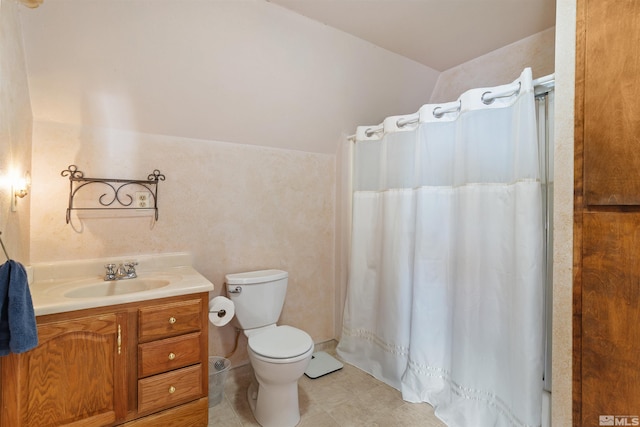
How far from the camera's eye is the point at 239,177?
222 cm

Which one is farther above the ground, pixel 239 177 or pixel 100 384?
pixel 239 177

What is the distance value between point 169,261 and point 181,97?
1.04m

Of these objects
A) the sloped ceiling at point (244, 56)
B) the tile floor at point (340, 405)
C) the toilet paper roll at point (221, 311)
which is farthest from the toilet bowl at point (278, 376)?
the sloped ceiling at point (244, 56)

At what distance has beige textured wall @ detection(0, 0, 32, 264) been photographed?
112 cm

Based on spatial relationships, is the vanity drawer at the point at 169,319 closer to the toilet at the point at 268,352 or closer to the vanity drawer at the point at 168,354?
the vanity drawer at the point at 168,354

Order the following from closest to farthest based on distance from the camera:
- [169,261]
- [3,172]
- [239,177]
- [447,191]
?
1. [3,172]
2. [447,191]
3. [169,261]
4. [239,177]

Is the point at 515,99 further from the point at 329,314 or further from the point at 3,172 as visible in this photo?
the point at 3,172

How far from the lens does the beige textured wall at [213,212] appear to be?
169cm

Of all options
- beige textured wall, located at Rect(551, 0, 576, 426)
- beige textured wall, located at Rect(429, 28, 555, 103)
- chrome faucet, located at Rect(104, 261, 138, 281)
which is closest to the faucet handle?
chrome faucet, located at Rect(104, 261, 138, 281)

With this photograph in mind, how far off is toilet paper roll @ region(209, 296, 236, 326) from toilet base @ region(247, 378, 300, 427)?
45 cm

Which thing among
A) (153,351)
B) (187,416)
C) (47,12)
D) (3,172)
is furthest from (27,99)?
(187,416)

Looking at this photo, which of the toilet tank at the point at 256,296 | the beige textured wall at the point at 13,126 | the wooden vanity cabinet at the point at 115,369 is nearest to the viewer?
the beige textured wall at the point at 13,126

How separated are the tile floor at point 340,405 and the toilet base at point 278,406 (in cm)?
7

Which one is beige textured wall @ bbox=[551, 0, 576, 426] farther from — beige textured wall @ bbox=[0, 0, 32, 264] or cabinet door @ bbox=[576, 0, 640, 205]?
beige textured wall @ bbox=[0, 0, 32, 264]
